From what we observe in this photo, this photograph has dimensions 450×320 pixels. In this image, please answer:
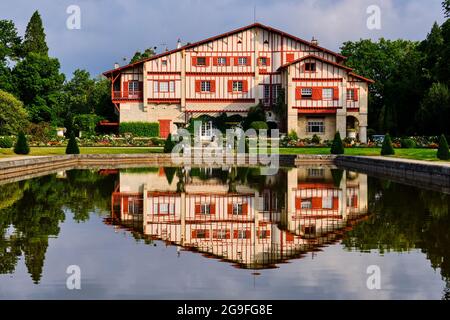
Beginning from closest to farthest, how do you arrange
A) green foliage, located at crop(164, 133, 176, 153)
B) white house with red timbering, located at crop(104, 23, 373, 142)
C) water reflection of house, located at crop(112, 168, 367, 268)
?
water reflection of house, located at crop(112, 168, 367, 268) < green foliage, located at crop(164, 133, 176, 153) < white house with red timbering, located at crop(104, 23, 373, 142)

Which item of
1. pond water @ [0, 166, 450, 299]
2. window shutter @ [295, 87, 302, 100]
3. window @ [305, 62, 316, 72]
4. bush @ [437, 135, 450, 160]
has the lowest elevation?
pond water @ [0, 166, 450, 299]

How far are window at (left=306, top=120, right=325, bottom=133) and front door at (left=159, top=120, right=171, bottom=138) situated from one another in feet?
36.9

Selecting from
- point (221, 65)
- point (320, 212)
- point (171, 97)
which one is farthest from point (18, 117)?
point (320, 212)

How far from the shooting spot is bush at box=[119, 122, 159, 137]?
52.5 m

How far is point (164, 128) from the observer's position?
175 feet

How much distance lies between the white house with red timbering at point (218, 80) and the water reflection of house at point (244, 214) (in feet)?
106

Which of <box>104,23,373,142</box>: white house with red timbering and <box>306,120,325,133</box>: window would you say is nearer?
<box>306,120,325,133</box>: window

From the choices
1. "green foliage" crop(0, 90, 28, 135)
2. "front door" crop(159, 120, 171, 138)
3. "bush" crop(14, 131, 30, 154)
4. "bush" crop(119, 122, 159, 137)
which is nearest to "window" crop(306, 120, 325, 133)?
"front door" crop(159, 120, 171, 138)

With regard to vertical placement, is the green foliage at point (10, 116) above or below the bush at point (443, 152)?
above

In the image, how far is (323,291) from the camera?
7.06 m

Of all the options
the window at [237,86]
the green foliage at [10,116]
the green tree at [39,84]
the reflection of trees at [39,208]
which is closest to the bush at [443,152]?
the reflection of trees at [39,208]

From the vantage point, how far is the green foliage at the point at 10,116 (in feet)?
157

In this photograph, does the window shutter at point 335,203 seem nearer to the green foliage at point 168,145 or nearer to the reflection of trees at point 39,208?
the reflection of trees at point 39,208

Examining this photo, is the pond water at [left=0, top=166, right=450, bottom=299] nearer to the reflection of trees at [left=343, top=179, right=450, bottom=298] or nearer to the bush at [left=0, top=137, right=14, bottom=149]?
the reflection of trees at [left=343, top=179, right=450, bottom=298]
